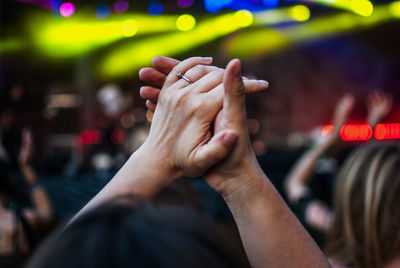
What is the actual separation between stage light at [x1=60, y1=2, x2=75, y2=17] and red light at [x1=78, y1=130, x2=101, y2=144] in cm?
156

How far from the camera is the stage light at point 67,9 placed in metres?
5.67

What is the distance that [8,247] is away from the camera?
6.73 feet

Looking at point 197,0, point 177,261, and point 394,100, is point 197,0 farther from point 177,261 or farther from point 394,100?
point 177,261

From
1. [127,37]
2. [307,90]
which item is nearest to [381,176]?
[127,37]

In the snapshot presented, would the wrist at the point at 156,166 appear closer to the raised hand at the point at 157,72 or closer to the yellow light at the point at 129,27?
the raised hand at the point at 157,72

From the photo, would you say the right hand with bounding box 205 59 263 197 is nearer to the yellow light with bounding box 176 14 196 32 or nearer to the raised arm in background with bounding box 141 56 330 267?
the raised arm in background with bounding box 141 56 330 267

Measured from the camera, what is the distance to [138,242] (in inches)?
17.0

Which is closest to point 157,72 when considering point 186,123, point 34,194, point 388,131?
point 186,123

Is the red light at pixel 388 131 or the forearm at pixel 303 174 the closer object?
the forearm at pixel 303 174

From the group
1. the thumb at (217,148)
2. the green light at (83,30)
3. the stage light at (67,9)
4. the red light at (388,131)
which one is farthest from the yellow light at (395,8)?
the thumb at (217,148)

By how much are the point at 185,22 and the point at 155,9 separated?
55 centimetres

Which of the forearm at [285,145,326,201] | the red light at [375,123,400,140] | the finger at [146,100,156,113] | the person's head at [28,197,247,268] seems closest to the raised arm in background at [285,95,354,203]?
the forearm at [285,145,326,201]

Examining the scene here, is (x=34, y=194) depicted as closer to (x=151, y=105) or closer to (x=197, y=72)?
(x=151, y=105)

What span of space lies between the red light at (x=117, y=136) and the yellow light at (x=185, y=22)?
174 cm
